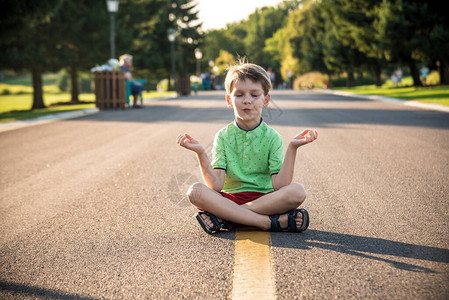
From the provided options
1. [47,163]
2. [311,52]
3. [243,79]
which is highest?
[311,52]

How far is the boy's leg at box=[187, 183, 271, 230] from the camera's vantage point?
11.2 ft

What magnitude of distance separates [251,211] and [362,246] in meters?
0.83

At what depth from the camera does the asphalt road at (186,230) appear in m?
2.51

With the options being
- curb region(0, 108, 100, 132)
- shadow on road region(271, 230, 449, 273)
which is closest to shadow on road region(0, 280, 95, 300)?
shadow on road region(271, 230, 449, 273)

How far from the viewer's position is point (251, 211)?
3.49m

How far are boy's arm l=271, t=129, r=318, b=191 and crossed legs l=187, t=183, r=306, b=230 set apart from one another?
0.35ft

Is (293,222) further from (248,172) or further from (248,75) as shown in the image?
(248,75)

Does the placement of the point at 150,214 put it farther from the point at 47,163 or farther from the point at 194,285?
the point at 47,163

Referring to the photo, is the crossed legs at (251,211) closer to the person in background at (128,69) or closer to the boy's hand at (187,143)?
the boy's hand at (187,143)

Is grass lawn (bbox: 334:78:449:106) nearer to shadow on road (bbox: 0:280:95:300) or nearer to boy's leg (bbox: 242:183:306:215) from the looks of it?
boy's leg (bbox: 242:183:306:215)

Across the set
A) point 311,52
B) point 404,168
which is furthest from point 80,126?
point 311,52

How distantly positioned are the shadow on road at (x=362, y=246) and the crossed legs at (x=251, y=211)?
0.51 ft

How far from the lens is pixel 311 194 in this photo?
15.1ft

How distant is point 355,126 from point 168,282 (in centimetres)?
930
